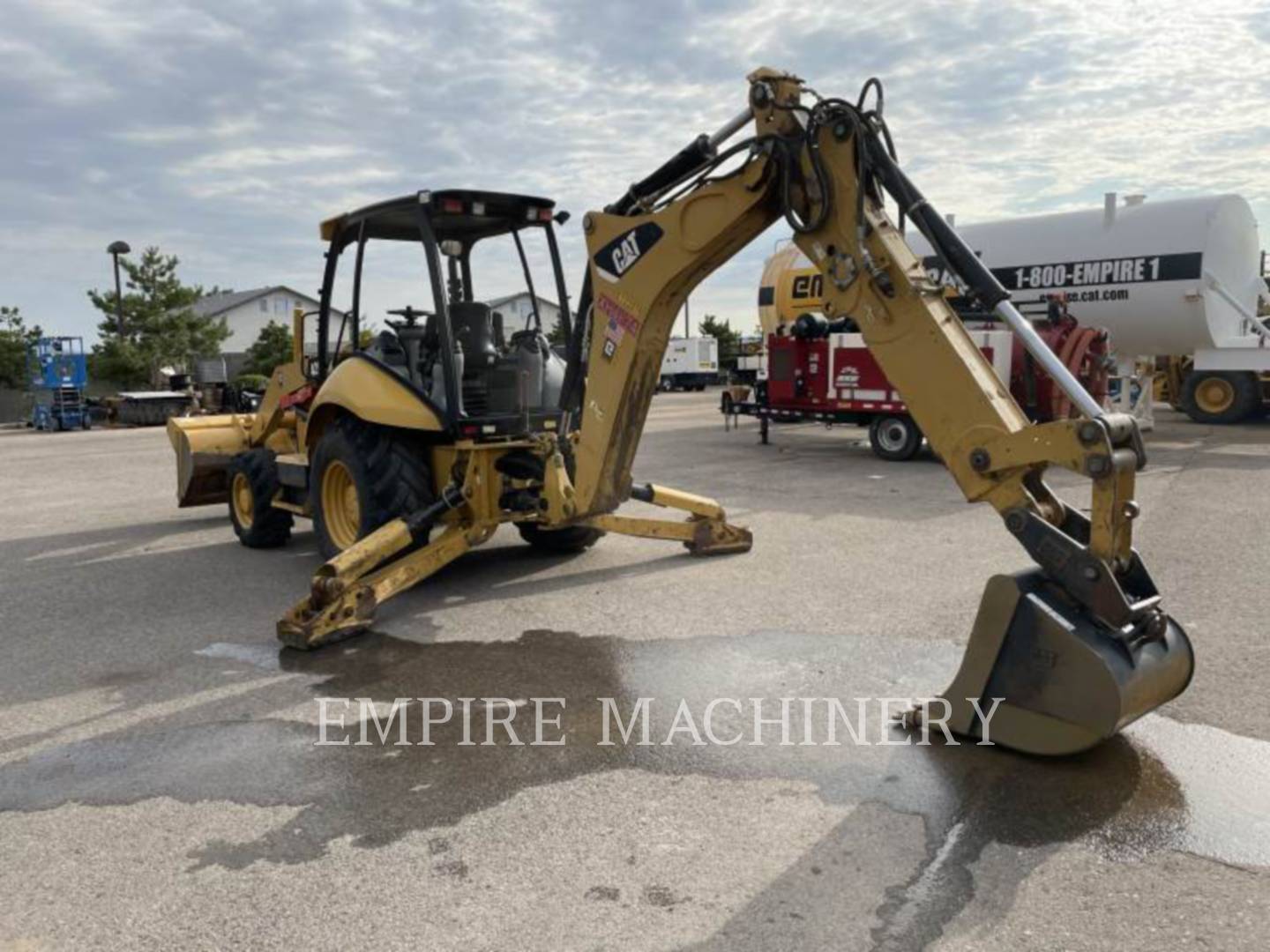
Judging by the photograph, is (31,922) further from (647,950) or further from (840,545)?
(840,545)

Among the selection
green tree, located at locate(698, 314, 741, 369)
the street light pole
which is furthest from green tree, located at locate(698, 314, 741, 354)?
the street light pole

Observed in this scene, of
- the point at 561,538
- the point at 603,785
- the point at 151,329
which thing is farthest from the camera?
the point at 151,329

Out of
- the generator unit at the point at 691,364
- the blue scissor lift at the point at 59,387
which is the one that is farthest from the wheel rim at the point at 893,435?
the generator unit at the point at 691,364

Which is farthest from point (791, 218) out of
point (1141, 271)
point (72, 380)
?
point (72, 380)

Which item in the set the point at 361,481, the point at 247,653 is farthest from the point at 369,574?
the point at 247,653

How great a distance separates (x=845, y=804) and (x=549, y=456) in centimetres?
356

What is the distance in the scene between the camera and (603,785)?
3801mm

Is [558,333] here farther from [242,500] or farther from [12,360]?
[12,360]

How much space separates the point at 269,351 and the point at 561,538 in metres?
36.1

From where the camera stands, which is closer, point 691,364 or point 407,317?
point 407,317

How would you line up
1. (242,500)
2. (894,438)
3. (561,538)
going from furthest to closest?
(894,438) → (242,500) → (561,538)

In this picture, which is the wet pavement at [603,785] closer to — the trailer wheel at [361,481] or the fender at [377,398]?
the trailer wheel at [361,481]

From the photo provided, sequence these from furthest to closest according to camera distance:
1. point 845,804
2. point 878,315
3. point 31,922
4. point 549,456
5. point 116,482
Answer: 1. point 116,482
2. point 549,456
3. point 878,315
4. point 845,804
5. point 31,922

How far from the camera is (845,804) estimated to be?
358 cm
